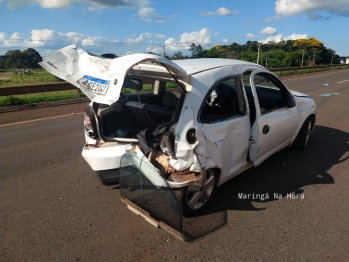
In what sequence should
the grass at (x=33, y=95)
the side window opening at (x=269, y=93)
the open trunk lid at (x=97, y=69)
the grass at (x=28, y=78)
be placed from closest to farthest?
the open trunk lid at (x=97, y=69) → the side window opening at (x=269, y=93) → the grass at (x=33, y=95) → the grass at (x=28, y=78)

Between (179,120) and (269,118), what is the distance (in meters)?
1.60

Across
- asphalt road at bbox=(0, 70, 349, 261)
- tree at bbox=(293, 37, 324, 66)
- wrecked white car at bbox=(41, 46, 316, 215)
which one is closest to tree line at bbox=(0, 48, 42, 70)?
asphalt road at bbox=(0, 70, 349, 261)

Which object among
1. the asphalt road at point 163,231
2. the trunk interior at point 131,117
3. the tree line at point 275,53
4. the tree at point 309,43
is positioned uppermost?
the tree at point 309,43

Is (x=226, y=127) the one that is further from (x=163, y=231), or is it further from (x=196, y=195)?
(x=163, y=231)

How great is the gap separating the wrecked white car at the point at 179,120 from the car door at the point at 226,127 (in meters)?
0.01

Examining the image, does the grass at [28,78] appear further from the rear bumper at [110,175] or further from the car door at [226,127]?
the car door at [226,127]

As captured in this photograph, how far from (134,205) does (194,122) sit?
115 centimetres

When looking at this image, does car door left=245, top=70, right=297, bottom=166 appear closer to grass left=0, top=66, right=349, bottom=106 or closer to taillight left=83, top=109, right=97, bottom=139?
taillight left=83, top=109, right=97, bottom=139

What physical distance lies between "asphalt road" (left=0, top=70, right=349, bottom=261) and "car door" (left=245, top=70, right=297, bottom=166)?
430 mm

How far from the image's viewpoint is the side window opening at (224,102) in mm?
3324

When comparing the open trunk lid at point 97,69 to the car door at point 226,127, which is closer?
the open trunk lid at point 97,69

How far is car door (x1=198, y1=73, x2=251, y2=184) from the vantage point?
324 centimetres

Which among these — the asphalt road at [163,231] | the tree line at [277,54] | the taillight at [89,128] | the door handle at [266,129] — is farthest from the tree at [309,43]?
the taillight at [89,128]

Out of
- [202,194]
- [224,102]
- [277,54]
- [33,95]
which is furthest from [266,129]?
[277,54]
